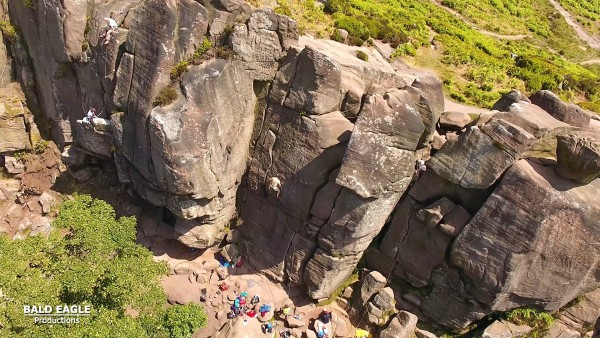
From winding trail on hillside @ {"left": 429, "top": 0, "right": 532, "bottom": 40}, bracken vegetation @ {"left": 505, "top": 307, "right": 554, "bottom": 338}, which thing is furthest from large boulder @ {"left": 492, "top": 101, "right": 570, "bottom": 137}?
winding trail on hillside @ {"left": 429, "top": 0, "right": 532, "bottom": 40}

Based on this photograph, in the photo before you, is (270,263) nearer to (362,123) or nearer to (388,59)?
(362,123)

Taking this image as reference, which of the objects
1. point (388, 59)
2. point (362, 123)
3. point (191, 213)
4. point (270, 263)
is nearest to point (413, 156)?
point (362, 123)

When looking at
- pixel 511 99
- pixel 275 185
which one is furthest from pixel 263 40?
pixel 511 99

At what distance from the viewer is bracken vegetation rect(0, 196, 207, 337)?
16766 mm

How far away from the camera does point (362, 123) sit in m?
22.3

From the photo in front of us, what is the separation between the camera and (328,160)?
2464 cm

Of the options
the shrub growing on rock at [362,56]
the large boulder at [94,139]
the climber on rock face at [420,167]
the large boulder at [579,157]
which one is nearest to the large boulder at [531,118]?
the large boulder at [579,157]

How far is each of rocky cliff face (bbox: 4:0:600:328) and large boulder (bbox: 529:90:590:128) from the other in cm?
8

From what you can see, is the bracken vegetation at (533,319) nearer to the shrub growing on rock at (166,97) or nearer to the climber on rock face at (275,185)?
the climber on rock face at (275,185)

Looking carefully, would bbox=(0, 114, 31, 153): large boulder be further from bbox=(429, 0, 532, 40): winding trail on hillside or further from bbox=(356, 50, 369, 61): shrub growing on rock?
bbox=(429, 0, 532, 40): winding trail on hillside

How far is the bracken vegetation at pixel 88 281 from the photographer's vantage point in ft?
55.0

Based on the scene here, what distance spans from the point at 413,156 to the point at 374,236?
650 cm

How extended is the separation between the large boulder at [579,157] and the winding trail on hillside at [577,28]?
67.8m

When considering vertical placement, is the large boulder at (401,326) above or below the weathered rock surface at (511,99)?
below
